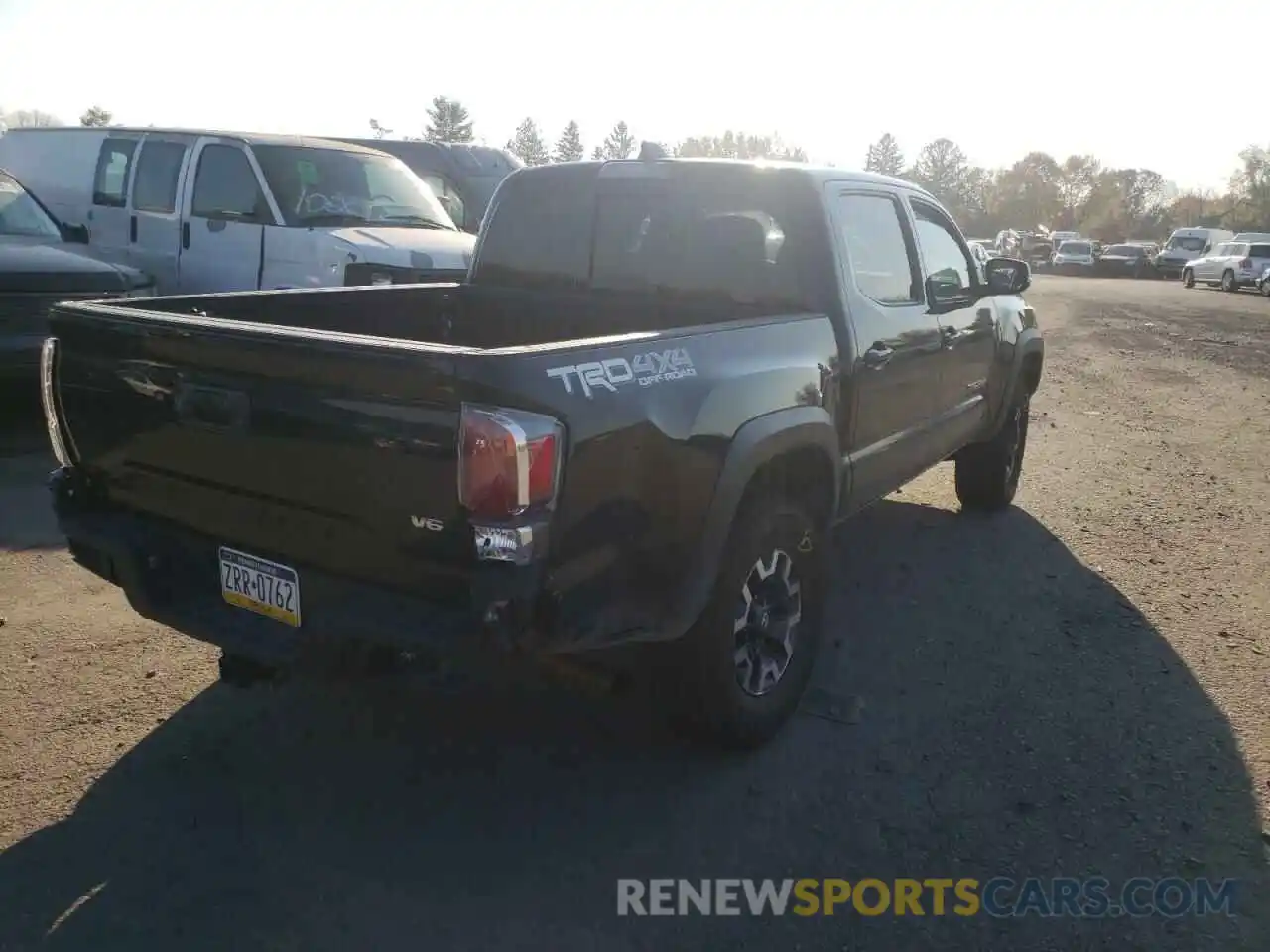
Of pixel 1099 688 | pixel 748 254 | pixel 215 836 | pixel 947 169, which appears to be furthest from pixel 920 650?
pixel 947 169

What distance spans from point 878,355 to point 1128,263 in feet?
160

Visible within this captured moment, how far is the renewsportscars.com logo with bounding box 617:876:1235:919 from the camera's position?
9.39 feet

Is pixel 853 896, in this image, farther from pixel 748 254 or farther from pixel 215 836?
pixel 748 254

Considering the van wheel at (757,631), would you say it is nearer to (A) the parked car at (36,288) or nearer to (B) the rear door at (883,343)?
(B) the rear door at (883,343)

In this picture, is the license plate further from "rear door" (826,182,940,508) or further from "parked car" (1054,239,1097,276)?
"parked car" (1054,239,1097,276)

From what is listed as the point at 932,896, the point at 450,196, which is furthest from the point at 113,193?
the point at 932,896

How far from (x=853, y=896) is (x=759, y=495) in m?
1.25

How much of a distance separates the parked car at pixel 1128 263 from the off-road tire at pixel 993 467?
1807 inches

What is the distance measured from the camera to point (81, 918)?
2.66m

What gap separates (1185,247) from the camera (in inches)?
1780

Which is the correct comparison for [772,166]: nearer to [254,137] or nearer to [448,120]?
[254,137]

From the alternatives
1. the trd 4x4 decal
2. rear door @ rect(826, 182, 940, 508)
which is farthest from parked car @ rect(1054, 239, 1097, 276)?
the trd 4x4 decal

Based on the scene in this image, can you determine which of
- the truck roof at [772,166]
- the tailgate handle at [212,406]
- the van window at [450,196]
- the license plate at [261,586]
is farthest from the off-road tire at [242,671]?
the van window at [450,196]

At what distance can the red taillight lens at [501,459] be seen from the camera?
2.44 metres
